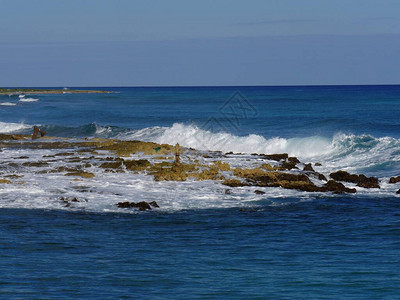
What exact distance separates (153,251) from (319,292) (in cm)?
551

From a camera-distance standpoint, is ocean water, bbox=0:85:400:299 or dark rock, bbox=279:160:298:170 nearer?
ocean water, bbox=0:85:400:299

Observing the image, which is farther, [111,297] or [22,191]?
[22,191]

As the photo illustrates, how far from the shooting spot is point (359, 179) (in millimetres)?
32188

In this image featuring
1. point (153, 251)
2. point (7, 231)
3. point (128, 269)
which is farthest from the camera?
point (7, 231)

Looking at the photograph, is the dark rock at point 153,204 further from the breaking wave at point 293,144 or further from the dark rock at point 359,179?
the breaking wave at point 293,144

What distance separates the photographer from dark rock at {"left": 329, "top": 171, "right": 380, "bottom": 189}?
3067cm

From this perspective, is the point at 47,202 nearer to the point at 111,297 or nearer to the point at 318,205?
the point at 318,205

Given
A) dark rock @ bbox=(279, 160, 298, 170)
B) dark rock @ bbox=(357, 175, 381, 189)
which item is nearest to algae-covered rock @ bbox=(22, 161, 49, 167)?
dark rock @ bbox=(279, 160, 298, 170)

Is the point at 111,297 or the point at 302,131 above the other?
the point at 302,131

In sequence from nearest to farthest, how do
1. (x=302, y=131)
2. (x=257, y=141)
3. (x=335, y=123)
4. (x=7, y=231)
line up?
(x=7, y=231)
(x=257, y=141)
(x=302, y=131)
(x=335, y=123)

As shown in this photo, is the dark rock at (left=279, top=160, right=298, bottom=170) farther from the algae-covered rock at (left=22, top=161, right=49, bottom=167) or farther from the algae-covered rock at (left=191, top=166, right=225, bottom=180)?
the algae-covered rock at (left=22, top=161, right=49, bottom=167)

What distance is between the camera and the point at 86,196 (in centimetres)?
2698

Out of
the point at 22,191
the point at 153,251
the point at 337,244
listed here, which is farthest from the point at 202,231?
the point at 22,191

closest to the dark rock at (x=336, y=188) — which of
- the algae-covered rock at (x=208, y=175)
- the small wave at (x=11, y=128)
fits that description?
the algae-covered rock at (x=208, y=175)
